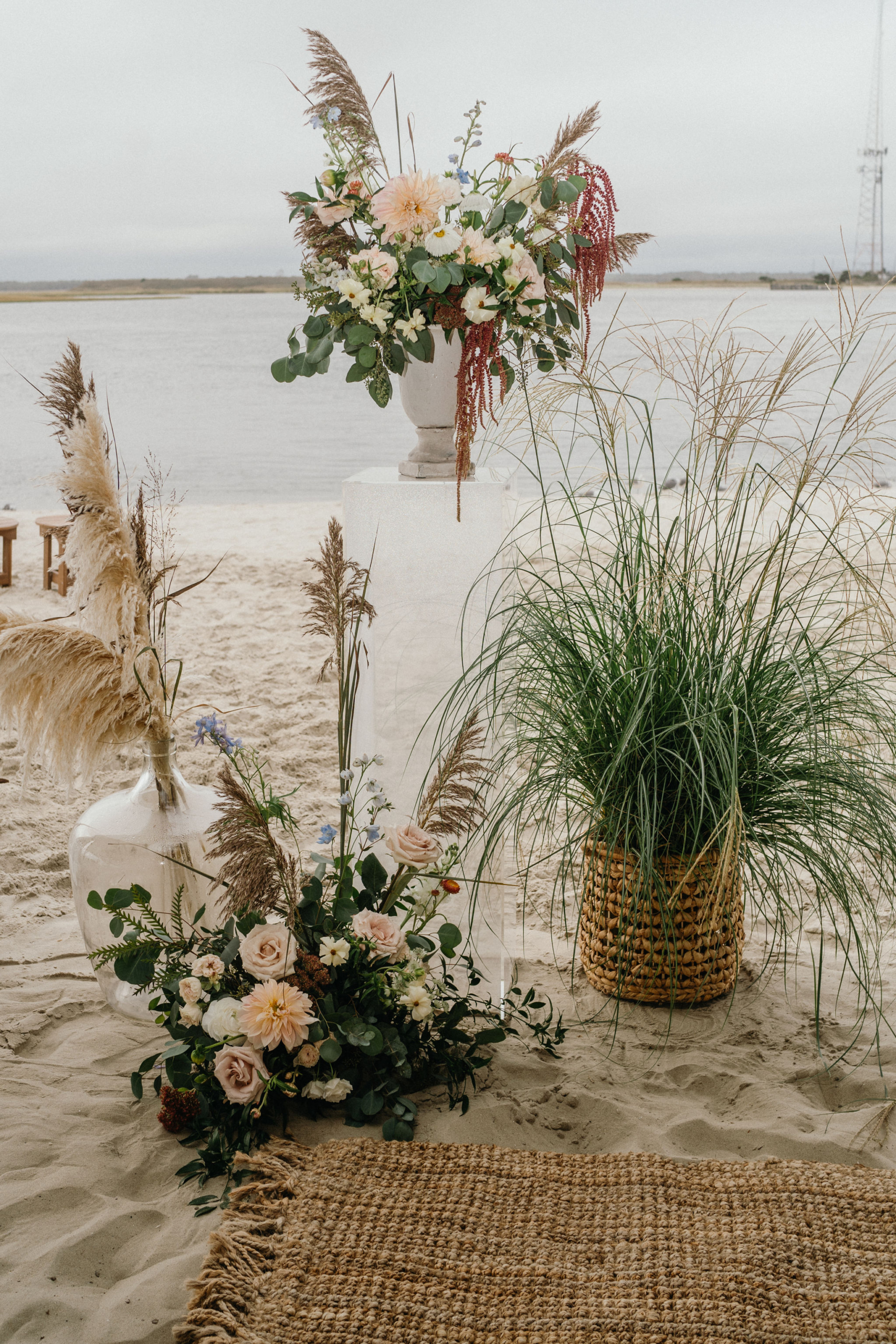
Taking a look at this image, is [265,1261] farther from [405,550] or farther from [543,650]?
[405,550]

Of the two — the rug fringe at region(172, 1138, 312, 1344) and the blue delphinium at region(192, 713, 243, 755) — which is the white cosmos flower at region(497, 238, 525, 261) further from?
the rug fringe at region(172, 1138, 312, 1344)

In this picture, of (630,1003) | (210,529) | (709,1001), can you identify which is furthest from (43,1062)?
(210,529)

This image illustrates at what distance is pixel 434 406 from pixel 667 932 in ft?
3.30

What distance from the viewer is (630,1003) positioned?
1849 mm

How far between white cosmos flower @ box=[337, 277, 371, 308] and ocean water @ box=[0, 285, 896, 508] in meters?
0.39

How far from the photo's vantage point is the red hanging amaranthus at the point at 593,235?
1703 mm

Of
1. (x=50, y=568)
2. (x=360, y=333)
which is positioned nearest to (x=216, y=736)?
(x=360, y=333)

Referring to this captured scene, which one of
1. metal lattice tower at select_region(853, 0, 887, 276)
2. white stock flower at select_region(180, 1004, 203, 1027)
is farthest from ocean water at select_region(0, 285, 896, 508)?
metal lattice tower at select_region(853, 0, 887, 276)

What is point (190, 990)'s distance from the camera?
4.75 ft

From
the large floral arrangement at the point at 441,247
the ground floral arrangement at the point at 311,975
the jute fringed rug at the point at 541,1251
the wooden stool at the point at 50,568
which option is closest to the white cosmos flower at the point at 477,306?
the large floral arrangement at the point at 441,247

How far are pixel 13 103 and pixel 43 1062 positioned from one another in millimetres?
29777

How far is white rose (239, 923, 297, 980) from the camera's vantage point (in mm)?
1445

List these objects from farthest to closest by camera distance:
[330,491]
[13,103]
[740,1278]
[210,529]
→ [13,103] → [330,491] → [210,529] → [740,1278]

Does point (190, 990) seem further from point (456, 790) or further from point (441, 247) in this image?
point (441, 247)
